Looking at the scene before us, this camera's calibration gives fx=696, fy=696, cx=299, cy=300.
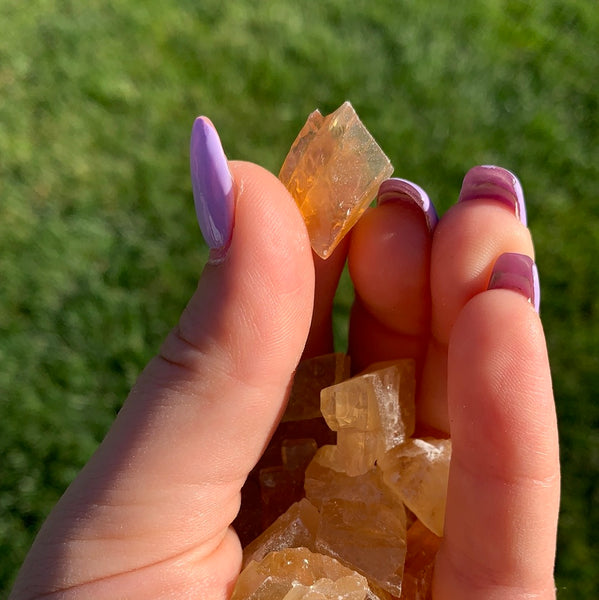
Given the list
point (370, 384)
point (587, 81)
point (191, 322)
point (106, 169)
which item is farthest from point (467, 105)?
point (191, 322)

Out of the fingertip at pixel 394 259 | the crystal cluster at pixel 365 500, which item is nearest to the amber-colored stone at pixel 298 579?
the crystal cluster at pixel 365 500

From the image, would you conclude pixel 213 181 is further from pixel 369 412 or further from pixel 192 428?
pixel 369 412

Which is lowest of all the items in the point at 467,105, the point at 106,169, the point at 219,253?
the point at 219,253

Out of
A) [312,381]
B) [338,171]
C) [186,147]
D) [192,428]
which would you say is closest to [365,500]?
[312,381]

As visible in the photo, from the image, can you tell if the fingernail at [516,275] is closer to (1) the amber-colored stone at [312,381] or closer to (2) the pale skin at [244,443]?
(2) the pale skin at [244,443]

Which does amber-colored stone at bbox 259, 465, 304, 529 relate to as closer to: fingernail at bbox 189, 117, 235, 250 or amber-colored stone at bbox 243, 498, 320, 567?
amber-colored stone at bbox 243, 498, 320, 567

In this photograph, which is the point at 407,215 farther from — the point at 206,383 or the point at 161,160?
the point at 161,160
